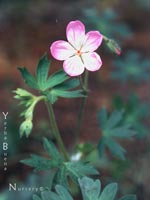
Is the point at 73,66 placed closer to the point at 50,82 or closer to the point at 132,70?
the point at 50,82

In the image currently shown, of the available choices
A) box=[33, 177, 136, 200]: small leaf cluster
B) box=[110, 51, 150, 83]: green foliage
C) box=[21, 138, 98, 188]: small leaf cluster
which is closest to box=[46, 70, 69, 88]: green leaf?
box=[21, 138, 98, 188]: small leaf cluster

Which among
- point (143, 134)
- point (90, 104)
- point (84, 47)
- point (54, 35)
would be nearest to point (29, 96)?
point (84, 47)

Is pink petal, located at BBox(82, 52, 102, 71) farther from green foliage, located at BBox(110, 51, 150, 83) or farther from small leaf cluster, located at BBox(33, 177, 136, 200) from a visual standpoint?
green foliage, located at BBox(110, 51, 150, 83)

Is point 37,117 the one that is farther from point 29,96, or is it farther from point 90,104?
point 29,96

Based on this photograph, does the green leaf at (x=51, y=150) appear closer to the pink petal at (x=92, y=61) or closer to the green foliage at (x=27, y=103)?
the green foliage at (x=27, y=103)

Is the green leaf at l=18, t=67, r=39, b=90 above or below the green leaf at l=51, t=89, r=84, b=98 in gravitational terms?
above

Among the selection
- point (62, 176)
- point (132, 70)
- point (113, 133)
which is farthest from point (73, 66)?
point (132, 70)
